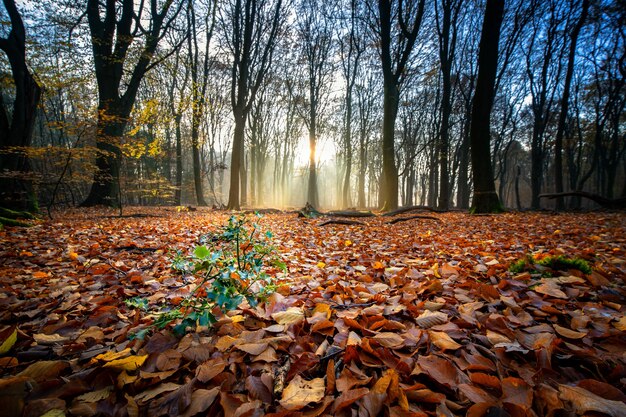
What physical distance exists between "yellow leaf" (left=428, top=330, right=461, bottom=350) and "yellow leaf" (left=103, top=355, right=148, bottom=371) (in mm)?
1310

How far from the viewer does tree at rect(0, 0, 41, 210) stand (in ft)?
16.8

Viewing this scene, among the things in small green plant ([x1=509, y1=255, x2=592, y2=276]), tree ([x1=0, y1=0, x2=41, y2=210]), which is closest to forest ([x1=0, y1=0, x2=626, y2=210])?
tree ([x1=0, y1=0, x2=41, y2=210])

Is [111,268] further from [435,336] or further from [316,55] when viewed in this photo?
[316,55]

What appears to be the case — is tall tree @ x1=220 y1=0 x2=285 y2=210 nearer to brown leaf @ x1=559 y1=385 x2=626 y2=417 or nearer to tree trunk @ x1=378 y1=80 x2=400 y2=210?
tree trunk @ x1=378 y1=80 x2=400 y2=210

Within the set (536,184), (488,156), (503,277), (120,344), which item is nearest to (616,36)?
(536,184)

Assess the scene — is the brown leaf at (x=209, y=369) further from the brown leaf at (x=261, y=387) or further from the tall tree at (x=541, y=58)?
the tall tree at (x=541, y=58)

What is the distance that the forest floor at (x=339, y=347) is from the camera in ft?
2.83

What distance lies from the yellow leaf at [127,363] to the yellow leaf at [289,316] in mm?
643

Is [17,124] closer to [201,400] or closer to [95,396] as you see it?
[95,396]

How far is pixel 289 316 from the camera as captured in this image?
1.45m

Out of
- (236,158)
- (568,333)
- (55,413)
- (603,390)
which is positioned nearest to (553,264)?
(568,333)

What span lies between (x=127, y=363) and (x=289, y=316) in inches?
29.7

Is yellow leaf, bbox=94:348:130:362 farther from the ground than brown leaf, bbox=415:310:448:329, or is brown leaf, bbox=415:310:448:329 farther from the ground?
brown leaf, bbox=415:310:448:329

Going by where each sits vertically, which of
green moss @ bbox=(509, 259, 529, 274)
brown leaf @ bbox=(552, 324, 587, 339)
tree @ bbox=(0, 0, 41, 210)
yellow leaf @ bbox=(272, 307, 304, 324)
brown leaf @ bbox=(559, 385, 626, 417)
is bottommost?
yellow leaf @ bbox=(272, 307, 304, 324)
